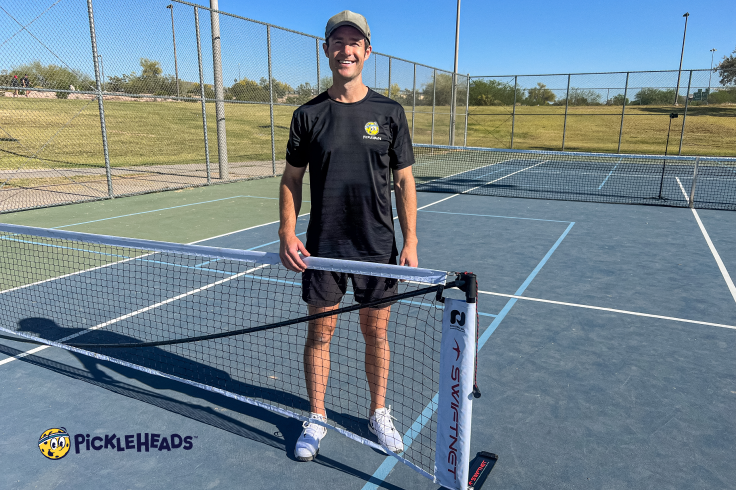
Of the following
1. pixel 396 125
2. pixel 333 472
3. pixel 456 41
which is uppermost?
pixel 456 41

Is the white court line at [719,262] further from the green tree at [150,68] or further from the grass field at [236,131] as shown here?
the grass field at [236,131]

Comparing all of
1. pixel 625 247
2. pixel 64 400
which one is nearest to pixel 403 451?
pixel 64 400

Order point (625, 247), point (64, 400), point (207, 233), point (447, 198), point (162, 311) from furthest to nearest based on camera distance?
point (447, 198), point (207, 233), point (625, 247), point (162, 311), point (64, 400)

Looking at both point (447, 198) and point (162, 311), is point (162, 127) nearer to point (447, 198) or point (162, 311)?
point (447, 198)

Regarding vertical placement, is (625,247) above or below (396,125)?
below

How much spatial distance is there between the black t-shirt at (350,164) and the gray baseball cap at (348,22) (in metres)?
0.32

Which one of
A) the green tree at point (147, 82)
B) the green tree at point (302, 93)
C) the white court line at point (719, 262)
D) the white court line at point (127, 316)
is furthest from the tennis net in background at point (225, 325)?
the green tree at point (302, 93)

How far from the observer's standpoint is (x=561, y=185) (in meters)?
15.4

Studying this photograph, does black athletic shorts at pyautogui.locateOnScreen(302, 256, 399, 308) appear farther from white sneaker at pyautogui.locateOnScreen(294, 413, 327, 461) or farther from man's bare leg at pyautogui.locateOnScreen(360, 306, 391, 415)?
white sneaker at pyautogui.locateOnScreen(294, 413, 327, 461)

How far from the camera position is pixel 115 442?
9.95 ft

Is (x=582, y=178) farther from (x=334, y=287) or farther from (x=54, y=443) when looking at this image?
(x=54, y=443)

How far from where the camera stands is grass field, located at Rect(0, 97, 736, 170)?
22.7 meters

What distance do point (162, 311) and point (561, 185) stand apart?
13.3m

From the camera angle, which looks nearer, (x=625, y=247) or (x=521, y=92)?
(x=625, y=247)
